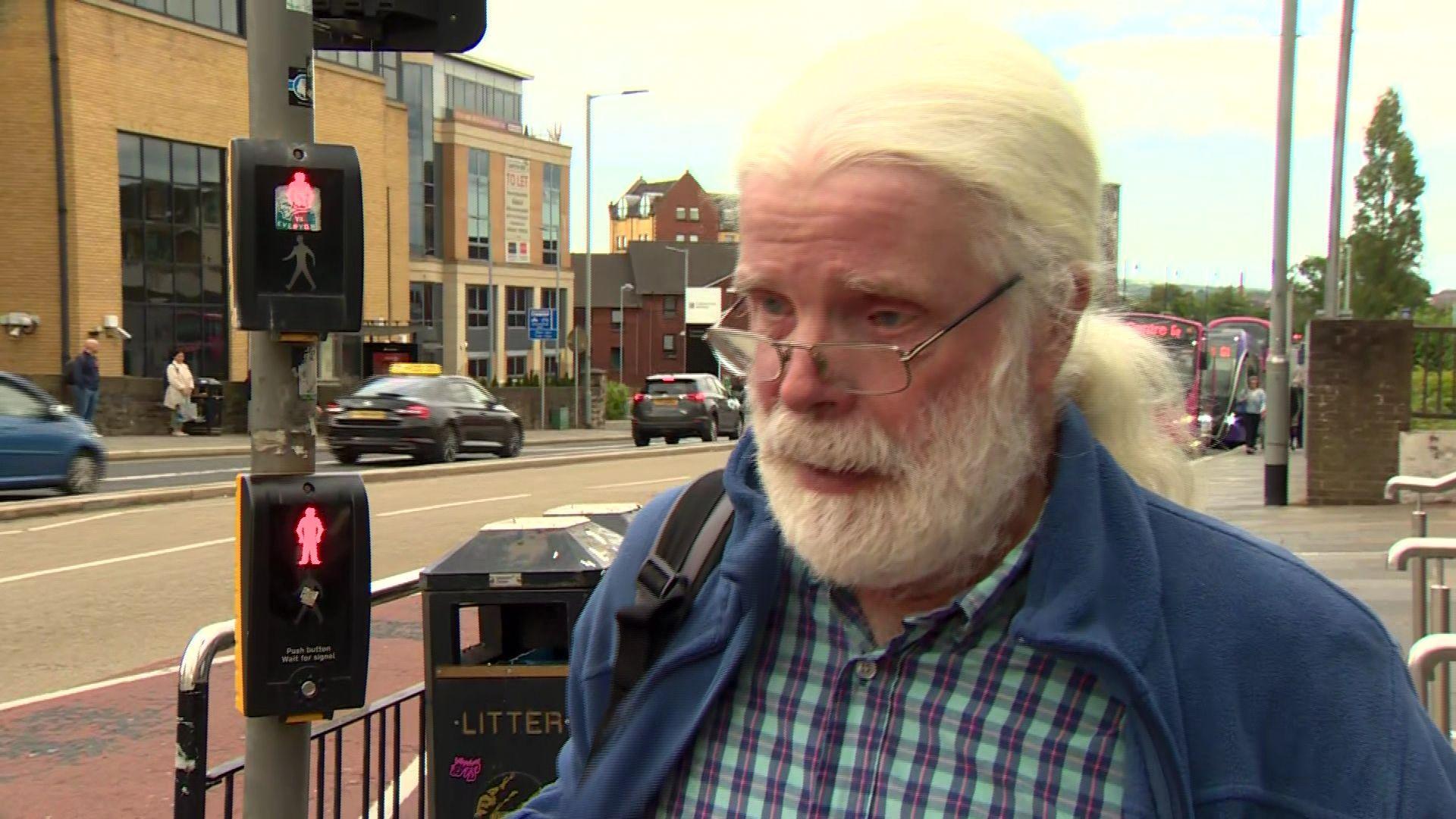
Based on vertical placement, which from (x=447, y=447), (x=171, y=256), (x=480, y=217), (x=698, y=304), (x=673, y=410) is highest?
(x=480, y=217)

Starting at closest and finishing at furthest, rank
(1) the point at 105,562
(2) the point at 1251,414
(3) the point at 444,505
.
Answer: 1. (1) the point at 105,562
2. (3) the point at 444,505
3. (2) the point at 1251,414

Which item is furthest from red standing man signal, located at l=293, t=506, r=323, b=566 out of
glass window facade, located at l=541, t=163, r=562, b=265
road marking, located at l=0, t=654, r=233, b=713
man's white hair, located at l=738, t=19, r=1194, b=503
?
glass window facade, located at l=541, t=163, r=562, b=265

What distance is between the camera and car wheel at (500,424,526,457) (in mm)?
23484

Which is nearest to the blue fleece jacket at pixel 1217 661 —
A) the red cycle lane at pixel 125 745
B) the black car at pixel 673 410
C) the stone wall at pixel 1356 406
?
the red cycle lane at pixel 125 745

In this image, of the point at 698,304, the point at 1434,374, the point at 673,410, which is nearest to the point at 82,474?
the point at 1434,374

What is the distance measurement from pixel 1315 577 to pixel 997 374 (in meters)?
0.41

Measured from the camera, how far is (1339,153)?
61.5ft

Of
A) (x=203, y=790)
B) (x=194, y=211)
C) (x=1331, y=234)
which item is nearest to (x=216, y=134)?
(x=194, y=211)

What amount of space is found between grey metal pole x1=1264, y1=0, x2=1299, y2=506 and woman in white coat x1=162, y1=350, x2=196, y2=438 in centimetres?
2204

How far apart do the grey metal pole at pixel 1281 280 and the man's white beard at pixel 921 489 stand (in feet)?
44.0

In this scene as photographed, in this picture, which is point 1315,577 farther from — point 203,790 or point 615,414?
point 615,414

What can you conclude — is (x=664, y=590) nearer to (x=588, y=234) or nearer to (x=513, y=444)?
(x=513, y=444)

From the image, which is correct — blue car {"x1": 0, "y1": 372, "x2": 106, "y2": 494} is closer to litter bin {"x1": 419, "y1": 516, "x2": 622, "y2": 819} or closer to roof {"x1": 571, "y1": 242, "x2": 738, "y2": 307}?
litter bin {"x1": 419, "y1": 516, "x2": 622, "y2": 819}

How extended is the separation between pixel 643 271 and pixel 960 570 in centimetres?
9522
